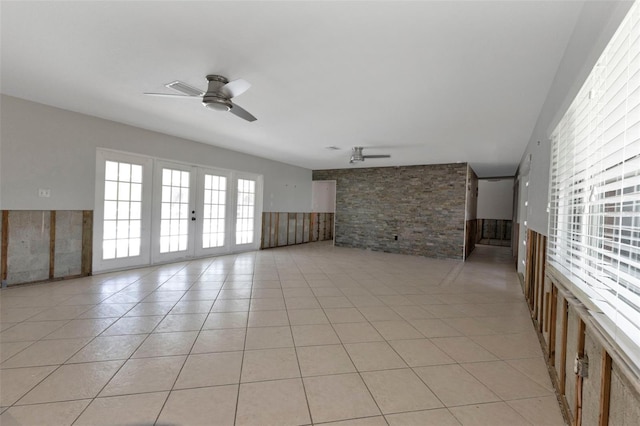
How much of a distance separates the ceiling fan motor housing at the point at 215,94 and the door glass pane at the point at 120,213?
126 inches

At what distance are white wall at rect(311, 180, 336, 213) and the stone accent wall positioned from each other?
3.42ft

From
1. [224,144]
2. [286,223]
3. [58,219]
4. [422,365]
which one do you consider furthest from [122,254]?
[422,365]

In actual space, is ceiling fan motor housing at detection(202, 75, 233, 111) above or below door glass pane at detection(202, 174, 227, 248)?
above

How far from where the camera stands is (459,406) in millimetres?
1856

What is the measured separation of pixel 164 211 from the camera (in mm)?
5766

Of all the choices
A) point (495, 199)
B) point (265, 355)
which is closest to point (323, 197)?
point (495, 199)

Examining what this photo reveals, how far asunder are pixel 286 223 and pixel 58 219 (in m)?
5.52

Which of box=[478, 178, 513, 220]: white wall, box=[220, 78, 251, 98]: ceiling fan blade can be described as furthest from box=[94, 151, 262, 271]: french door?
box=[478, 178, 513, 220]: white wall

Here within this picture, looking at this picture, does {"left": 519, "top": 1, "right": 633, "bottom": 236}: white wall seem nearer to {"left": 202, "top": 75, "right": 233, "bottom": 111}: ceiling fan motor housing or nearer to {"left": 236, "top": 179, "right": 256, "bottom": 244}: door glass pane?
{"left": 202, "top": 75, "right": 233, "bottom": 111}: ceiling fan motor housing

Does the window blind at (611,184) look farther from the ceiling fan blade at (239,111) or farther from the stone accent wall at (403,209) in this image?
the stone accent wall at (403,209)

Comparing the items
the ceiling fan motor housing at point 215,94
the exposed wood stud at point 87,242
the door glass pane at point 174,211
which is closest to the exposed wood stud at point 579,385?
the ceiling fan motor housing at point 215,94

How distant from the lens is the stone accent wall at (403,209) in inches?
298

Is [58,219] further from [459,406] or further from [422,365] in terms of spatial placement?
[459,406]

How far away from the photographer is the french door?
195 inches
